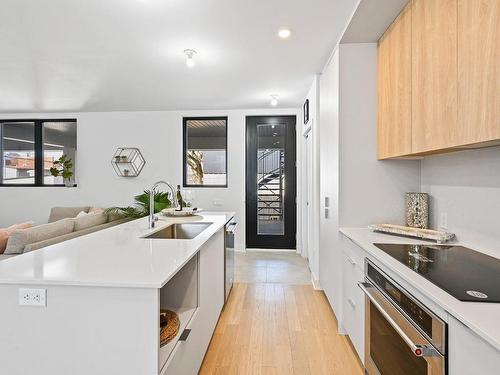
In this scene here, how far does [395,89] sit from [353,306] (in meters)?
1.57

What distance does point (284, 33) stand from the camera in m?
2.47

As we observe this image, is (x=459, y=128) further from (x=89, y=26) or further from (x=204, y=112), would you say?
(x=204, y=112)

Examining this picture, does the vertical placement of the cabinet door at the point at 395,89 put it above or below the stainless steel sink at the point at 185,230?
above

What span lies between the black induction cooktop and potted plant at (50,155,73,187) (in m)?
5.61

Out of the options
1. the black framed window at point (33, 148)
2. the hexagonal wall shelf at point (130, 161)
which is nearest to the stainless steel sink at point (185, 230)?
the hexagonal wall shelf at point (130, 161)

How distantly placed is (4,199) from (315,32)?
20.9 ft

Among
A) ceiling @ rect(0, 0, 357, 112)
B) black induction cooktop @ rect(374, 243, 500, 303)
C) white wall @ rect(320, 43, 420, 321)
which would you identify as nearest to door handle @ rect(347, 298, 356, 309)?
white wall @ rect(320, 43, 420, 321)

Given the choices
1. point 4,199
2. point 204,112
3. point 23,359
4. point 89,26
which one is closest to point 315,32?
point 89,26

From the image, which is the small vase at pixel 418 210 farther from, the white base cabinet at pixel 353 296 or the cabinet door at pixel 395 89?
the white base cabinet at pixel 353 296

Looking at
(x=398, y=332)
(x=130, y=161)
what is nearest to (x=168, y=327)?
(x=398, y=332)

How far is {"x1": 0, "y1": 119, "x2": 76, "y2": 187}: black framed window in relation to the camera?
5570mm

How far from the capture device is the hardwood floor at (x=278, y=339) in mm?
1950

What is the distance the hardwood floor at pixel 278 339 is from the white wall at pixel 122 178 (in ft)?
7.62

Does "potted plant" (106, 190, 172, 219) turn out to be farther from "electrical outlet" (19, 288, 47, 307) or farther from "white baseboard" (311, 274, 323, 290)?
"electrical outlet" (19, 288, 47, 307)
